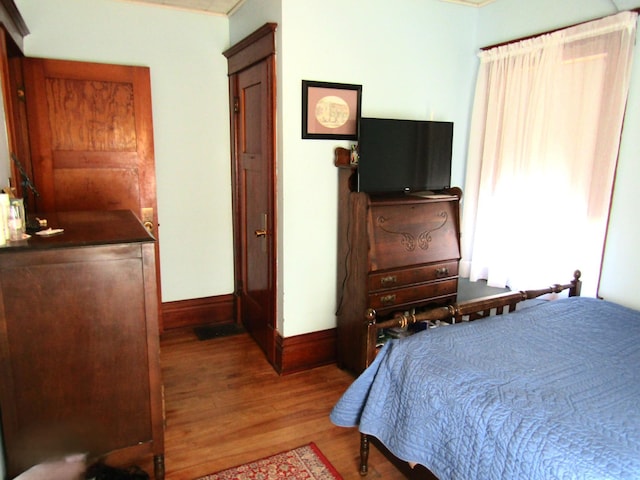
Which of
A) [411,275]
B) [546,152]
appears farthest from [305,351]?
[546,152]

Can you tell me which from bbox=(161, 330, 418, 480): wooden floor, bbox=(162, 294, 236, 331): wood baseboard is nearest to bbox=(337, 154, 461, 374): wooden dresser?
bbox=(161, 330, 418, 480): wooden floor

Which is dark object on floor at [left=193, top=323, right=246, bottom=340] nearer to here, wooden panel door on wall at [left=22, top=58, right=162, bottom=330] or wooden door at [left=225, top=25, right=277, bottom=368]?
wooden door at [left=225, top=25, right=277, bottom=368]

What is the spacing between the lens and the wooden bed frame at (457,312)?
208 cm

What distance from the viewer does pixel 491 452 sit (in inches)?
56.0

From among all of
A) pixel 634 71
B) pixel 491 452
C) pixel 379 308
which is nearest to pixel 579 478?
pixel 491 452

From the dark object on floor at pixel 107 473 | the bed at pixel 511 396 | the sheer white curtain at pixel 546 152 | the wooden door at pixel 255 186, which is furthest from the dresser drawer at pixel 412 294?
the dark object on floor at pixel 107 473

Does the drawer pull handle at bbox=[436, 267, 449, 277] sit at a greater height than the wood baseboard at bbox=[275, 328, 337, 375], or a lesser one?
greater

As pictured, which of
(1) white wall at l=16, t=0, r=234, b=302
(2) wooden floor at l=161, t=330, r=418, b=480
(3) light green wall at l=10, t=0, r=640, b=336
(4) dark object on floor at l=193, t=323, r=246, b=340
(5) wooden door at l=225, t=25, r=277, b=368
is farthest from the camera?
(4) dark object on floor at l=193, t=323, r=246, b=340

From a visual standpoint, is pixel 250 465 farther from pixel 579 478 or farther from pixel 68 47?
pixel 68 47

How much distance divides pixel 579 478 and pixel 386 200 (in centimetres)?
182

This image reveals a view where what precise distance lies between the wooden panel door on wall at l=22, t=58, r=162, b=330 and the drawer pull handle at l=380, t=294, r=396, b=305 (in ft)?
6.41

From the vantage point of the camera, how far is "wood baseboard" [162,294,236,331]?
3.78 m

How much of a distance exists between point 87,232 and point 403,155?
189 centimetres

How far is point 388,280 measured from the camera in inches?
112
